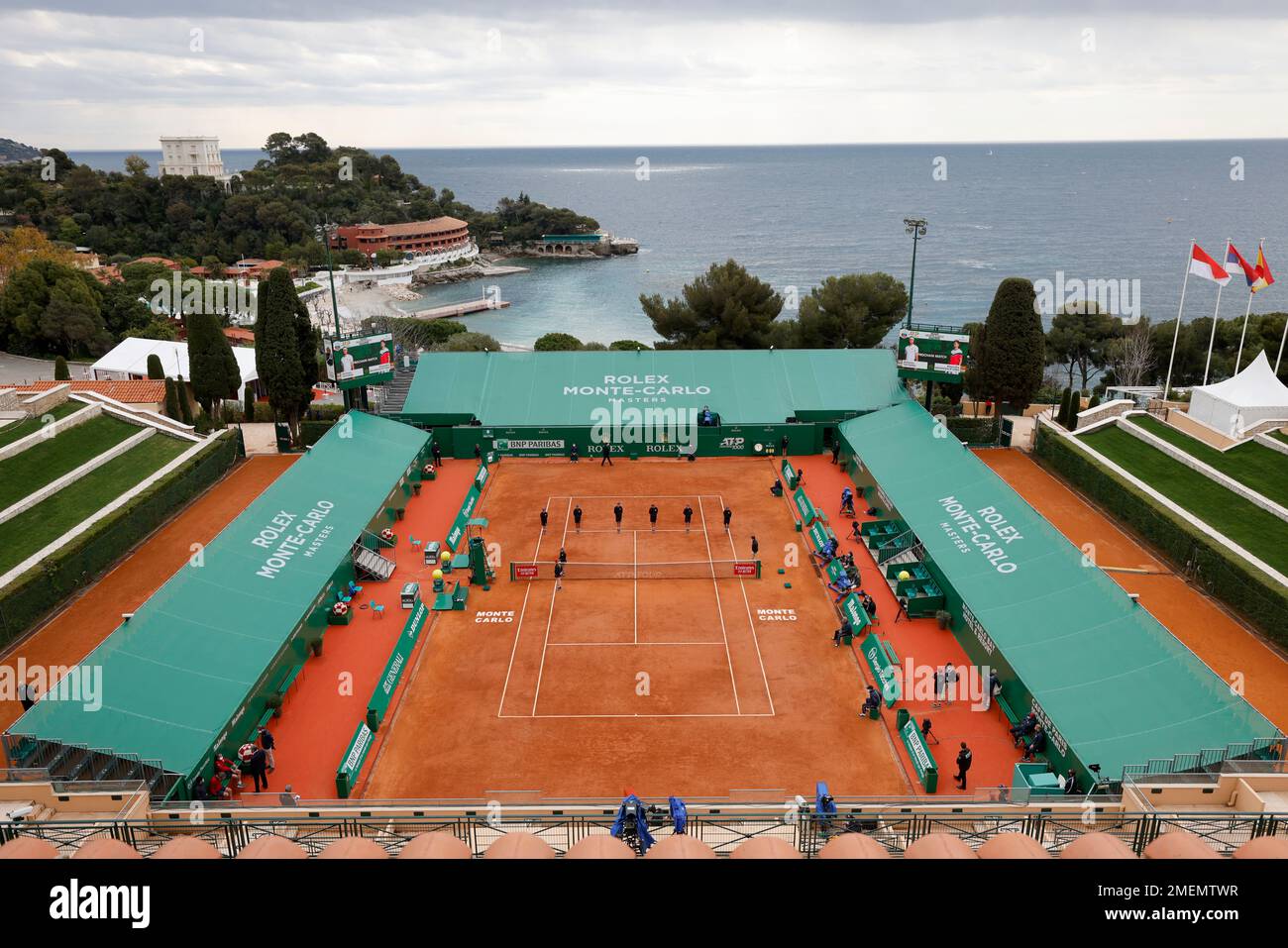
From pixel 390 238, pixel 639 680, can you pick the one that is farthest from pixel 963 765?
pixel 390 238

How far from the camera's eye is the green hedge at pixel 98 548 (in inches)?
1133

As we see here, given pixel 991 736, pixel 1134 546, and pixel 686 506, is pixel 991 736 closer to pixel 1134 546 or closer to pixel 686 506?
pixel 1134 546

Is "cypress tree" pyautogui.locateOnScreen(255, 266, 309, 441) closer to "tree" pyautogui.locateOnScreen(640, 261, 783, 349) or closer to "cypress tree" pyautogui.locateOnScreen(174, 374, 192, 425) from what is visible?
"cypress tree" pyautogui.locateOnScreen(174, 374, 192, 425)

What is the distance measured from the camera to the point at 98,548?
107 feet

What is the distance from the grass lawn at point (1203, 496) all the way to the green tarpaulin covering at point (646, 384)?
10.5 metres

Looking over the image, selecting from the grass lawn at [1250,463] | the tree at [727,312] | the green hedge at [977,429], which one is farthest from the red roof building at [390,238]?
the grass lawn at [1250,463]

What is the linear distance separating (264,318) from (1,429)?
12.0m

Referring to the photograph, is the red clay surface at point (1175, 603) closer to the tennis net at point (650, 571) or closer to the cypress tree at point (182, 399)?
the tennis net at point (650, 571)

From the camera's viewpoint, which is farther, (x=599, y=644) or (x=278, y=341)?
(x=278, y=341)

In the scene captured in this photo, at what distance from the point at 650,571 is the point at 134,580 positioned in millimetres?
19069

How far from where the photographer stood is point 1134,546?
3428cm

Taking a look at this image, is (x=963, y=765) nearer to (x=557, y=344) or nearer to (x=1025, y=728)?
(x=1025, y=728)

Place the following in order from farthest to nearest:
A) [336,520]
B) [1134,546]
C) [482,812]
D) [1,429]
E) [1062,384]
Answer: [1062,384] < [1,429] < [1134,546] < [336,520] < [482,812]
